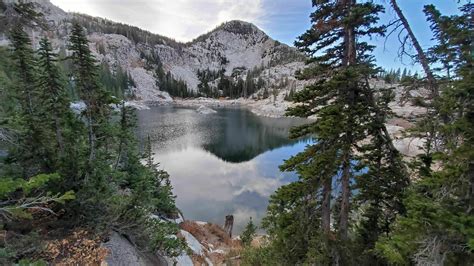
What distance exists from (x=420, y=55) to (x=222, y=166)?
28981mm

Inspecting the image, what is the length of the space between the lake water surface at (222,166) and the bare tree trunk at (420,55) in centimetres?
1714

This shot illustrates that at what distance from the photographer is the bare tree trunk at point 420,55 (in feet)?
18.5

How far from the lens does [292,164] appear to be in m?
7.04

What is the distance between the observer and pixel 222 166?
1312 inches

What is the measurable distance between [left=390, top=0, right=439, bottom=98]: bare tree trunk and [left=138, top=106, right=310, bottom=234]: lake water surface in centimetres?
1714

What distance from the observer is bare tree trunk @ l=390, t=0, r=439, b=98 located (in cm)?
564

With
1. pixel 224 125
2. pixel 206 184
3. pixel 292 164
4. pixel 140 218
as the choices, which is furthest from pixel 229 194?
pixel 224 125

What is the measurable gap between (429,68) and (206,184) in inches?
929

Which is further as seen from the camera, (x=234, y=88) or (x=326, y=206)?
(x=234, y=88)

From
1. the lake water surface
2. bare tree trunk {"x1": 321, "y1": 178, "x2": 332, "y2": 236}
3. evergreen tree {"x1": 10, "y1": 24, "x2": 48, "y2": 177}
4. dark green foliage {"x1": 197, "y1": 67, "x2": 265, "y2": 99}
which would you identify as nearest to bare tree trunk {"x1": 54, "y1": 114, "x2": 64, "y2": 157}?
evergreen tree {"x1": 10, "y1": 24, "x2": 48, "y2": 177}

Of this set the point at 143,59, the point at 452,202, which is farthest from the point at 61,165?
the point at 143,59

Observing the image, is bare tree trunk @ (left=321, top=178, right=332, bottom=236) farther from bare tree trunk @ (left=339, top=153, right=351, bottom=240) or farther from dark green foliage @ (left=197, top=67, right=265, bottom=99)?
dark green foliage @ (left=197, top=67, right=265, bottom=99)

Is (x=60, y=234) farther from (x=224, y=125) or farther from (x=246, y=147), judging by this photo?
(x=224, y=125)

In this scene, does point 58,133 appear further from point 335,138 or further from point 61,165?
point 335,138
